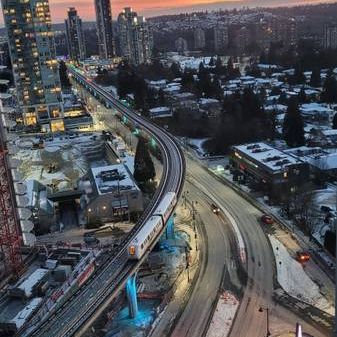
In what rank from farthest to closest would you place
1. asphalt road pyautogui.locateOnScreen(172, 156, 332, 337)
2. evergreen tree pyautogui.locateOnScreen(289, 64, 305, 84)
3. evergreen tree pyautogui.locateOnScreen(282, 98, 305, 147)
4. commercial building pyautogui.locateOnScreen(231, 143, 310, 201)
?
1. evergreen tree pyautogui.locateOnScreen(289, 64, 305, 84)
2. evergreen tree pyautogui.locateOnScreen(282, 98, 305, 147)
3. commercial building pyautogui.locateOnScreen(231, 143, 310, 201)
4. asphalt road pyautogui.locateOnScreen(172, 156, 332, 337)

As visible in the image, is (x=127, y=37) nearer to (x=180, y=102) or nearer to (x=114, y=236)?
(x=180, y=102)

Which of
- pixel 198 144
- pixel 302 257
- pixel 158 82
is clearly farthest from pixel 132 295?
pixel 158 82

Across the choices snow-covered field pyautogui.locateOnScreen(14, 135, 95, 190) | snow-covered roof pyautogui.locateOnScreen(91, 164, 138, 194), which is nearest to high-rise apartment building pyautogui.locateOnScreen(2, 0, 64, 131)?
snow-covered field pyautogui.locateOnScreen(14, 135, 95, 190)

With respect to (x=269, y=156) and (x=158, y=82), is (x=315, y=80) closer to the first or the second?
(x=158, y=82)

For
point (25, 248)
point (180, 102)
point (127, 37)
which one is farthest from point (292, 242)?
point (127, 37)

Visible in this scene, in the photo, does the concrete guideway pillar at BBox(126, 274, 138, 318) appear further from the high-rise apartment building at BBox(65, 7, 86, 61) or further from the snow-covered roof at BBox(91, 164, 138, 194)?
the high-rise apartment building at BBox(65, 7, 86, 61)

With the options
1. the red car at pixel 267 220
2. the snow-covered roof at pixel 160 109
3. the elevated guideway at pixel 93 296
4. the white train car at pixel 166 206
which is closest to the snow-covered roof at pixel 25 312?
the elevated guideway at pixel 93 296

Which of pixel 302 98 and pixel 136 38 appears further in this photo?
pixel 136 38
